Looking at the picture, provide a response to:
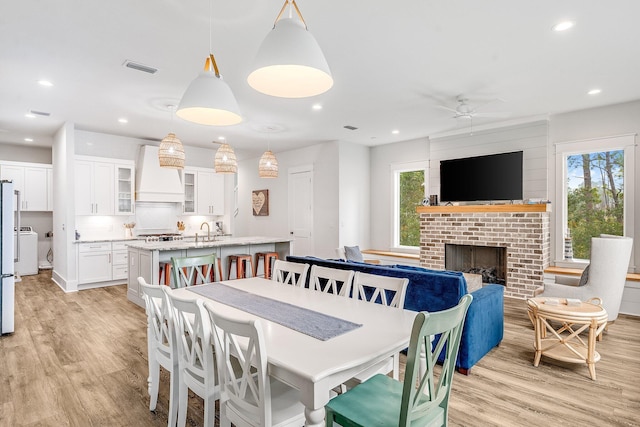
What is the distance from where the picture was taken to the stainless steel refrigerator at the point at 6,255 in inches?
146

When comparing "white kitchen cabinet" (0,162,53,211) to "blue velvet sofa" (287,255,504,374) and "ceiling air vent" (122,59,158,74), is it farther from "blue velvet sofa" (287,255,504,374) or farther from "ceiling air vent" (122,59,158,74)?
"blue velvet sofa" (287,255,504,374)

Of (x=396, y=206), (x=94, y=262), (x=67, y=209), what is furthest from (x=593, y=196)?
(x=67, y=209)

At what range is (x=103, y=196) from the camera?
6.43 metres

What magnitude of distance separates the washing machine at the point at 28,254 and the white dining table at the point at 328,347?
7292 millimetres

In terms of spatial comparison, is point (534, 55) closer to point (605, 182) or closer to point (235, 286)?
point (605, 182)

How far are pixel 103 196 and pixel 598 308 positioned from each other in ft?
24.1

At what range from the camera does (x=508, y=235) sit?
547 centimetres

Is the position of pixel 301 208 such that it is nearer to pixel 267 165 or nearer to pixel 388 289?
pixel 267 165

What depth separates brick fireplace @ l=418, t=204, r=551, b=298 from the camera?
5.19 meters

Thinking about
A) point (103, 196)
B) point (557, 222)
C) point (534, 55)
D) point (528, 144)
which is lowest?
point (557, 222)

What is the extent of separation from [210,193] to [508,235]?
6.10m

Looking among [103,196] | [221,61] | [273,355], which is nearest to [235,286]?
[273,355]

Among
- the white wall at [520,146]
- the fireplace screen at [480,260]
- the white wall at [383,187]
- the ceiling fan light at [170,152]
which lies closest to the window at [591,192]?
the white wall at [520,146]

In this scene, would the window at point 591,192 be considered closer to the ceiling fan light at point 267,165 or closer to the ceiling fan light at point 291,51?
the ceiling fan light at point 267,165
